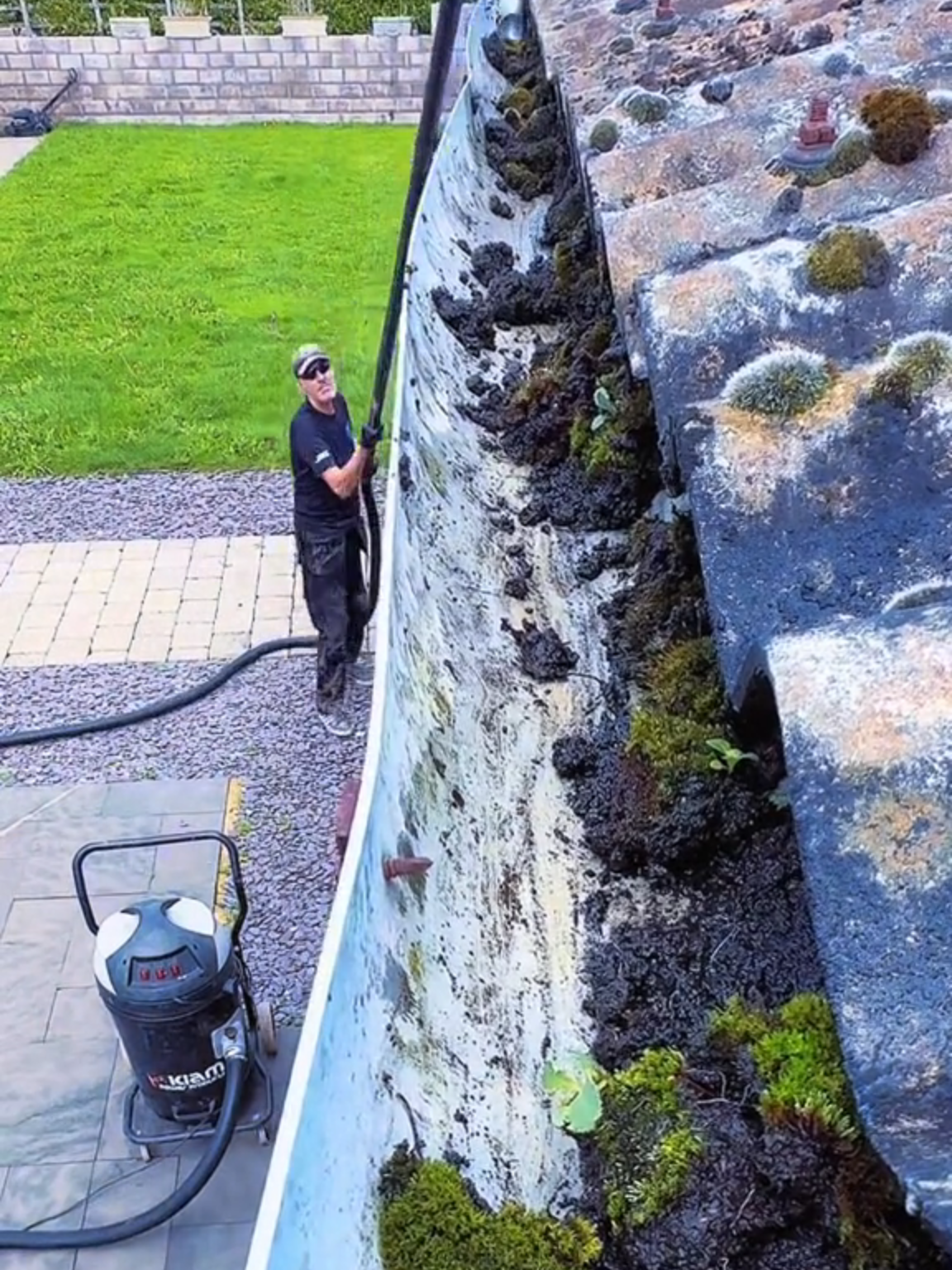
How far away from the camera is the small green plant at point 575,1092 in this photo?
90.7 inches

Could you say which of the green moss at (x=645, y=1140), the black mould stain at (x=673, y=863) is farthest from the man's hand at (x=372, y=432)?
the green moss at (x=645, y=1140)

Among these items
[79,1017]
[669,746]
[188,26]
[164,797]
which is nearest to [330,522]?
[164,797]

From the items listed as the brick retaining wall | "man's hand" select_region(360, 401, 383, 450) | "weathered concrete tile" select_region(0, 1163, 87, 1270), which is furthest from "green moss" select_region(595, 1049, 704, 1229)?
the brick retaining wall

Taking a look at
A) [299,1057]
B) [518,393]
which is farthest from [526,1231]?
[518,393]

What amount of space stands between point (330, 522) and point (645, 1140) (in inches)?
213

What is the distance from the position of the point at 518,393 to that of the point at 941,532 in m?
2.83

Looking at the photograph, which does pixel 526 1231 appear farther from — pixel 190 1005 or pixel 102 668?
pixel 102 668

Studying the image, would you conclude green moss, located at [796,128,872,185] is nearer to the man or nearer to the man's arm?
the man

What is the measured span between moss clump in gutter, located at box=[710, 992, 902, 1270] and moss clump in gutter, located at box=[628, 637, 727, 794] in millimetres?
833

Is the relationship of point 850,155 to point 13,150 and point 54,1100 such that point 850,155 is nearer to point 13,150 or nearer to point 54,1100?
point 54,1100

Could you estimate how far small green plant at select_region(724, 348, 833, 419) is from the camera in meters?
3.10

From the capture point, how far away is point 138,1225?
491 cm

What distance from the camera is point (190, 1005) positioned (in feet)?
16.1

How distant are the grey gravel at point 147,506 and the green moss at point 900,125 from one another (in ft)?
23.3
